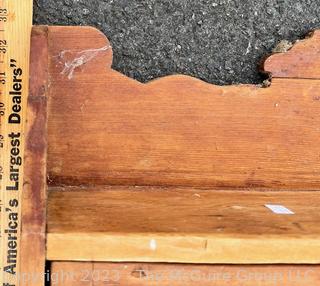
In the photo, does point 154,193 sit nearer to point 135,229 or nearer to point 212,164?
point 212,164

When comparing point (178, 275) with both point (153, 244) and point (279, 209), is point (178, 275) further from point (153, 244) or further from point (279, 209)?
point (279, 209)

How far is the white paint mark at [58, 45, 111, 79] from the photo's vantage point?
110cm

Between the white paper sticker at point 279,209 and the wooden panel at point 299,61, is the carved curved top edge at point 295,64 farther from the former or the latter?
the white paper sticker at point 279,209

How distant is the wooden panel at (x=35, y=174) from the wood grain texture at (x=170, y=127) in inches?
6.1

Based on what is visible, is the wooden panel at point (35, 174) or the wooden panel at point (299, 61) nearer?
the wooden panel at point (35, 174)

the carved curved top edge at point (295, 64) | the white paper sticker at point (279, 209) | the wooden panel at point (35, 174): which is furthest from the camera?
the carved curved top edge at point (295, 64)

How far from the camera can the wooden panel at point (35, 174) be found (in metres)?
0.85

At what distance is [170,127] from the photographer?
3.75ft

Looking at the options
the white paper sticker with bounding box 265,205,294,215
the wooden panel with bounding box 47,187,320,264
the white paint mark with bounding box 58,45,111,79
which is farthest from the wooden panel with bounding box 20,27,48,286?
the white paper sticker with bounding box 265,205,294,215

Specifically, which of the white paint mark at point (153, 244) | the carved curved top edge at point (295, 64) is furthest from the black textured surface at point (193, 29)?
the white paint mark at point (153, 244)

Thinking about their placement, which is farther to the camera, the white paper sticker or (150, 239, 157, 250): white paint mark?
the white paper sticker

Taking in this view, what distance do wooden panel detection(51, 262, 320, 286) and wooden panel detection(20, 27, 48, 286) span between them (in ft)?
0.13

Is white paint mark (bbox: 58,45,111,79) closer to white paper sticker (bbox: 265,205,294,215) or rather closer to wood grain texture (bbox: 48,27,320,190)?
wood grain texture (bbox: 48,27,320,190)

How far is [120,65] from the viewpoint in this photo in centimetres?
116
